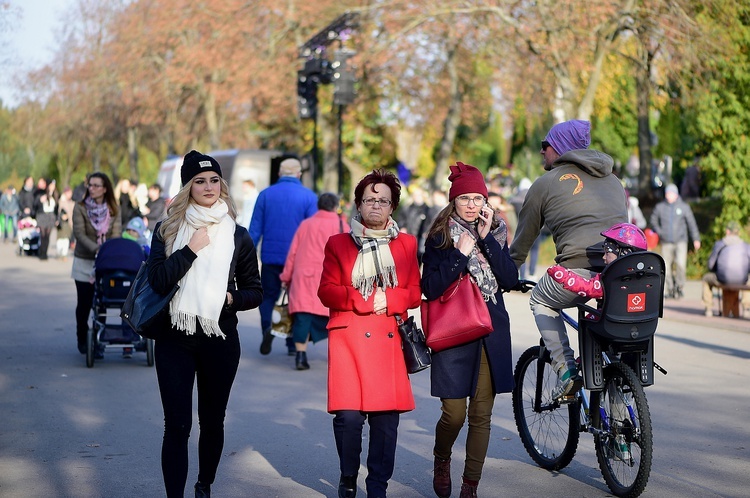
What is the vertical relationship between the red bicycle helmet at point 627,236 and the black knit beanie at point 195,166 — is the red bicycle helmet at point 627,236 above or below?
below

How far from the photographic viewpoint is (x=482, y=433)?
6.25 meters

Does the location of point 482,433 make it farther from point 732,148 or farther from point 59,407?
point 732,148

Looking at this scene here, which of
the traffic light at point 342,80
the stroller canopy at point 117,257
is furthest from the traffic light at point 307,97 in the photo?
the stroller canopy at point 117,257

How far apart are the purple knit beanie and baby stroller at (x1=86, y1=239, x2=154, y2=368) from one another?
5.44 metres

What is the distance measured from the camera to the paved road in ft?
22.2

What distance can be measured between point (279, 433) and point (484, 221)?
284 cm

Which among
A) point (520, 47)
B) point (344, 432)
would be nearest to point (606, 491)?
point (344, 432)

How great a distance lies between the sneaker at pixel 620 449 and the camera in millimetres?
6355

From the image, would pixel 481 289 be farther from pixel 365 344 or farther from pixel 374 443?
pixel 374 443

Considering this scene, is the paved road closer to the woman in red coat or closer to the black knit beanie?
the woman in red coat

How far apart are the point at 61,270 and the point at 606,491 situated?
65.4 ft

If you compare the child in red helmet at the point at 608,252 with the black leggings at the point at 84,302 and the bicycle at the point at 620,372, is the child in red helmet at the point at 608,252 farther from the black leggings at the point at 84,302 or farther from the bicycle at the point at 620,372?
the black leggings at the point at 84,302

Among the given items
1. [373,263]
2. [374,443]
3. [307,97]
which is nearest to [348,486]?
[374,443]

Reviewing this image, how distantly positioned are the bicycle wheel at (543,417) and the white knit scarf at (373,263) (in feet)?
4.95
